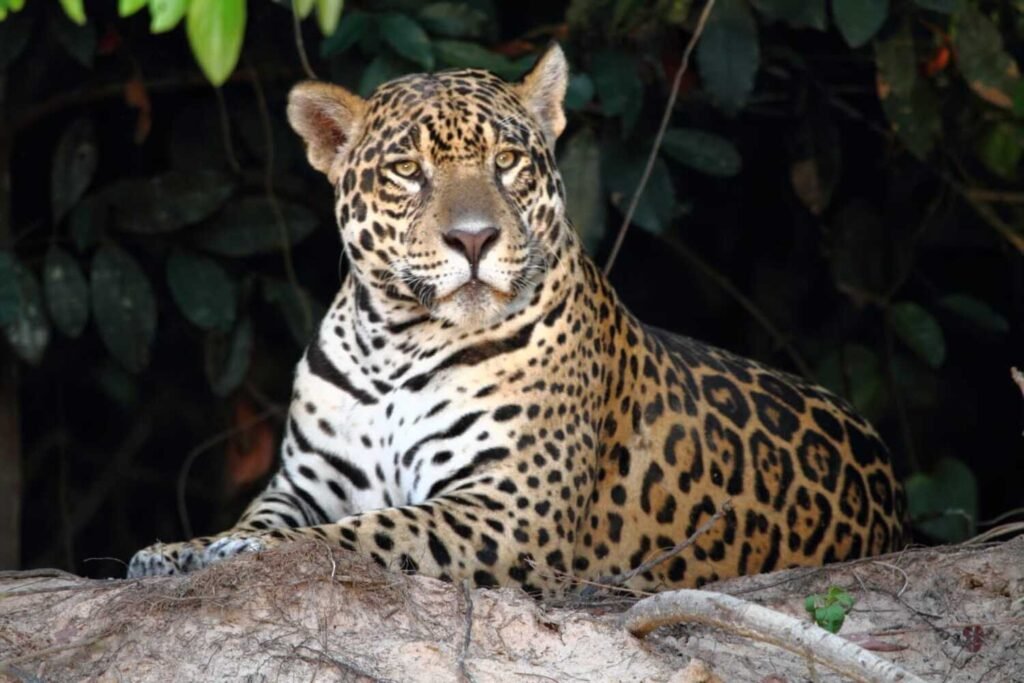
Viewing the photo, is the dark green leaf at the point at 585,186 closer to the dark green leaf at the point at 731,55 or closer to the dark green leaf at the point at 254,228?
the dark green leaf at the point at 731,55

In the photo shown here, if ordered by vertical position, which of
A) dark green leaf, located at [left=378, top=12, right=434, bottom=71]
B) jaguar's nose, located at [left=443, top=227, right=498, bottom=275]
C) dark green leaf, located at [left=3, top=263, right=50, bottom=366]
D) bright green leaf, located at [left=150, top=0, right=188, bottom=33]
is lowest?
dark green leaf, located at [left=3, top=263, right=50, bottom=366]

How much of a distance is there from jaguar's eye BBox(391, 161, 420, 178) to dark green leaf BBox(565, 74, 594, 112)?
175 centimetres

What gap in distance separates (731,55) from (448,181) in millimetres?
2308

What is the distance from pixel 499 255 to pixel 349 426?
3.18 feet

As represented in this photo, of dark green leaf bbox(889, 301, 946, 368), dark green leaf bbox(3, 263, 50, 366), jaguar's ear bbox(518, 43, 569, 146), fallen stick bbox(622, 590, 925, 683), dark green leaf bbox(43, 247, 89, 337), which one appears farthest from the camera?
dark green leaf bbox(889, 301, 946, 368)

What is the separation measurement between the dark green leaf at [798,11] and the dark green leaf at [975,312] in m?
2.16

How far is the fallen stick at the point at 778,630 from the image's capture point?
4.20 metres

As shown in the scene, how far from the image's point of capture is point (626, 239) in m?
10.0

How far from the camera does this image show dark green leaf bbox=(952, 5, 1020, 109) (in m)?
8.41

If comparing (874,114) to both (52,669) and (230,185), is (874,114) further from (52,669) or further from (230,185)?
(52,669)

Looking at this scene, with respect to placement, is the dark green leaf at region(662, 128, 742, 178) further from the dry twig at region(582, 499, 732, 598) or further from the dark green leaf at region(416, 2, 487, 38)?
the dry twig at region(582, 499, 732, 598)

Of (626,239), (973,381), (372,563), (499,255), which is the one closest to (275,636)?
(372,563)

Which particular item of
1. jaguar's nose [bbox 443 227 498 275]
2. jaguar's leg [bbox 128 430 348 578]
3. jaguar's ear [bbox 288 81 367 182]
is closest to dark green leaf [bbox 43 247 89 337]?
jaguar's leg [bbox 128 430 348 578]

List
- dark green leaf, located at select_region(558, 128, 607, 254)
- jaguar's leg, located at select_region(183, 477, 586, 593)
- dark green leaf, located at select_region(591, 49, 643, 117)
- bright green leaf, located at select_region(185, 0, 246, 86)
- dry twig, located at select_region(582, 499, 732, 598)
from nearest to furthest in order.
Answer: bright green leaf, located at select_region(185, 0, 246, 86)
dry twig, located at select_region(582, 499, 732, 598)
jaguar's leg, located at select_region(183, 477, 586, 593)
dark green leaf, located at select_region(591, 49, 643, 117)
dark green leaf, located at select_region(558, 128, 607, 254)
